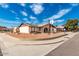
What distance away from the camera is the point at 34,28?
4.01m

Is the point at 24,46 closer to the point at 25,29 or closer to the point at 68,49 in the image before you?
the point at 25,29

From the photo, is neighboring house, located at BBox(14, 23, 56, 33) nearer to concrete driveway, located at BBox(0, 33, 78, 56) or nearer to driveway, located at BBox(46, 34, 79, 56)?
concrete driveway, located at BBox(0, 33, 78, 56)

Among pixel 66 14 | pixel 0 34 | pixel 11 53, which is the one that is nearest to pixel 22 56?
pixel 11 53

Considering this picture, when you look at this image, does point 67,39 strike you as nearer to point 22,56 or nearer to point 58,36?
point 58,36

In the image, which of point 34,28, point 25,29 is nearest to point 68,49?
point 34,28

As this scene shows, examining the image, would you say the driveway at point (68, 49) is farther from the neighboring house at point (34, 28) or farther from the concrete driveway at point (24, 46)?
the neighboring house at point (34, 28)

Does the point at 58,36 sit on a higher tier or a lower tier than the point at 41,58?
higher

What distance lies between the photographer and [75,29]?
162 inches

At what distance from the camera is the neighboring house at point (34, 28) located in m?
4.00

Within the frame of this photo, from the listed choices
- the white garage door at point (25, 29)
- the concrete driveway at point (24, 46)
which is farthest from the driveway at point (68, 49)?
the white garage door at point (25, 29)

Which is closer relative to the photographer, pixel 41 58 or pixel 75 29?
pixel 41 58

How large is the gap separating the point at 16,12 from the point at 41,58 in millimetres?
762

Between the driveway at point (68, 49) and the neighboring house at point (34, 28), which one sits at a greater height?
the neighboring house at point (34, 28)

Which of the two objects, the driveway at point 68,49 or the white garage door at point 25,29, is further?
the white garage door at point 25,29
